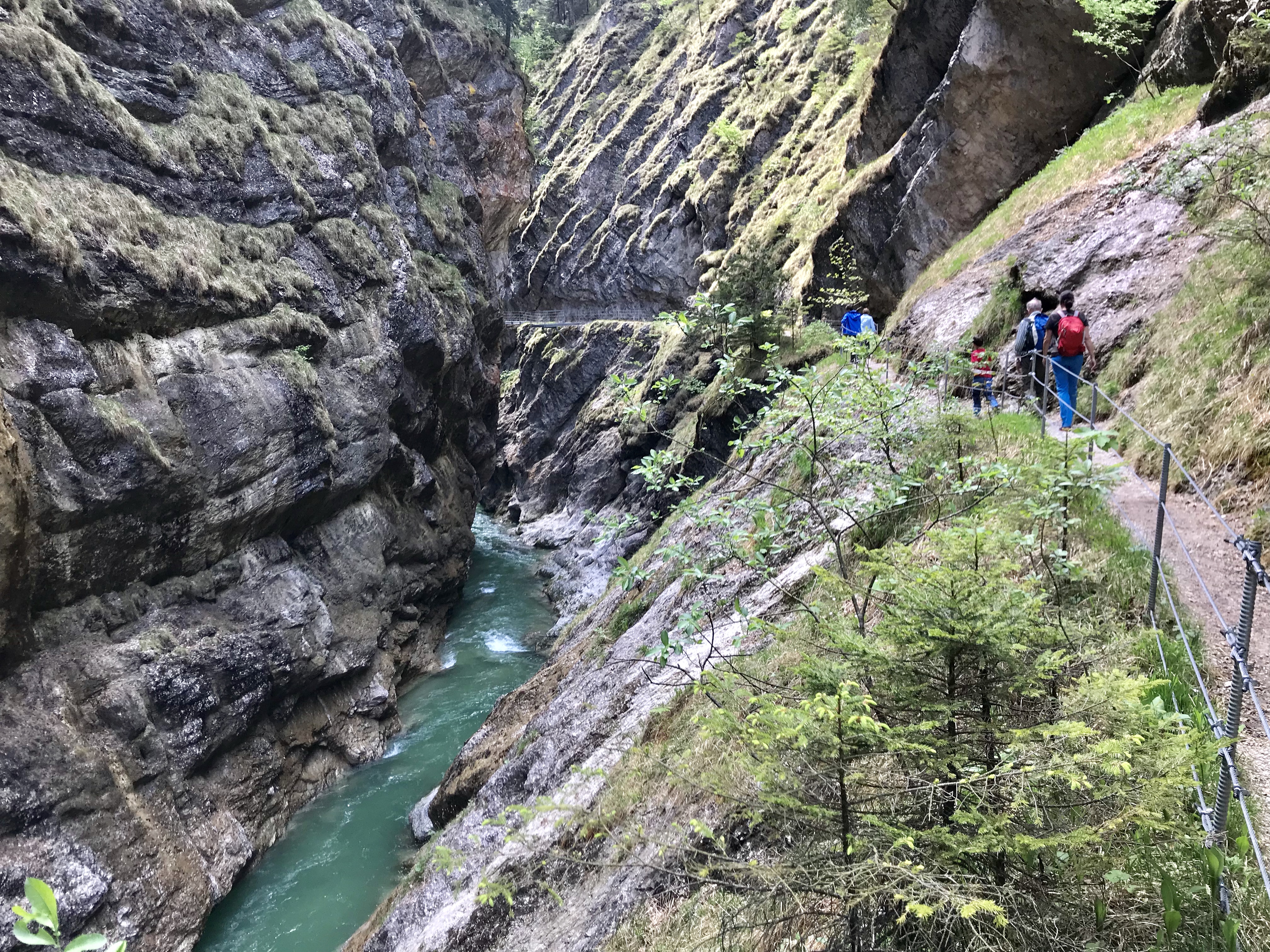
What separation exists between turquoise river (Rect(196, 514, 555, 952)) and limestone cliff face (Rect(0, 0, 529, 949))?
20.9 inches

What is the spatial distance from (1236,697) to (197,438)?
18.0 m

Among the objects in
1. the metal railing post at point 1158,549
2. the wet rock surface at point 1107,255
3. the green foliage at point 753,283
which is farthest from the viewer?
the green foliage at point 753,283

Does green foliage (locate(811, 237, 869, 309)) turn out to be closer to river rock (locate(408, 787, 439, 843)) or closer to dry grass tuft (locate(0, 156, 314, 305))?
dry grass tuft (locate(0, 156, 314, 305))

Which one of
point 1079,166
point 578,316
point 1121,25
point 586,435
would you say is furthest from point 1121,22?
point 578,316

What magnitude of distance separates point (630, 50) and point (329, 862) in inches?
2438

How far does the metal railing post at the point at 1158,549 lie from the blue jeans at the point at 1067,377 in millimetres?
3792

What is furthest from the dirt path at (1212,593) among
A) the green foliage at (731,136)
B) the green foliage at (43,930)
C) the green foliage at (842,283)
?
the green foliage at (731,136)

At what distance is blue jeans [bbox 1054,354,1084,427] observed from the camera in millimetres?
7742

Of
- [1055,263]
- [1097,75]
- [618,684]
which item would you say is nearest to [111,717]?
[618,684]

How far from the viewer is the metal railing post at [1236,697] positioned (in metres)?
2.40

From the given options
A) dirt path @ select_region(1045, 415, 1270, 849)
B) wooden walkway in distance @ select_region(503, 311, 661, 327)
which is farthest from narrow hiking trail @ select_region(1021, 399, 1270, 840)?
wooden walkway in distance @ select_region(503, 311, 661, 327)

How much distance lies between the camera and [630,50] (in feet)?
189

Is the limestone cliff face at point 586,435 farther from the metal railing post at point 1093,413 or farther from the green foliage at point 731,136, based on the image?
the green foliage at point 731,136

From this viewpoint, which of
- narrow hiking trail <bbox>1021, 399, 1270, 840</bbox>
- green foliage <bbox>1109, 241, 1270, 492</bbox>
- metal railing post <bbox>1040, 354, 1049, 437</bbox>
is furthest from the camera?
metal railing post <bbox>1040, 354, 1049, 437</bbox>
